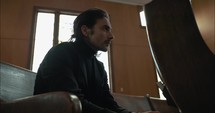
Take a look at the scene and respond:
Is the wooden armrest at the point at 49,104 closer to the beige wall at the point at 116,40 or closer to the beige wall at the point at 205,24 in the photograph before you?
the beige wall at the point at 205,24

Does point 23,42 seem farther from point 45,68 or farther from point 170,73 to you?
point 170,73

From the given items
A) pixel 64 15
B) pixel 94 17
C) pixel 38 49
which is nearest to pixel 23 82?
pixel 94 17

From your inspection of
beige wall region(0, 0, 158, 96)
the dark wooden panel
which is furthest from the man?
beige wall region(0, 0, 158, 96)

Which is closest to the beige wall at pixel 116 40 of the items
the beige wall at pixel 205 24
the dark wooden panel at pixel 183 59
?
the beige wall at pixel 205 24

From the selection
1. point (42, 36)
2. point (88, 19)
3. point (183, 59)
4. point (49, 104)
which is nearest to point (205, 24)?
point (183, 59)

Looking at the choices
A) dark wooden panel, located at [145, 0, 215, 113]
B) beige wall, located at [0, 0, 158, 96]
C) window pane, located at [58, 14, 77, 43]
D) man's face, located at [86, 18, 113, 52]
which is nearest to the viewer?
dark wooden panel, located at [145, 0, 215, 113]

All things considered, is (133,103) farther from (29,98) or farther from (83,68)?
(29,98)

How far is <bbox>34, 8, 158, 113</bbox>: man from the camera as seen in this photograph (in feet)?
2.72

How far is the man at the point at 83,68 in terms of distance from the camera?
2.72 ft

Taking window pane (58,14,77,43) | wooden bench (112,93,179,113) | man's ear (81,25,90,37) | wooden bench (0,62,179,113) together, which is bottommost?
wooden bench (112,93,179,113)

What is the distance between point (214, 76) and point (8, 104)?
23.9 inches

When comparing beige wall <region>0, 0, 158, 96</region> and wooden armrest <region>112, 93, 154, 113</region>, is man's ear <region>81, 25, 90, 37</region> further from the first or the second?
beige wall <region>0, 0, 158, 96</region>

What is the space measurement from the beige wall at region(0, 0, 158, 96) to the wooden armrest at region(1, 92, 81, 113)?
4567mm

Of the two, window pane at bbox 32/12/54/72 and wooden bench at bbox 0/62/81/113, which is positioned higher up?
window pane at bbox 32/12/54/72
